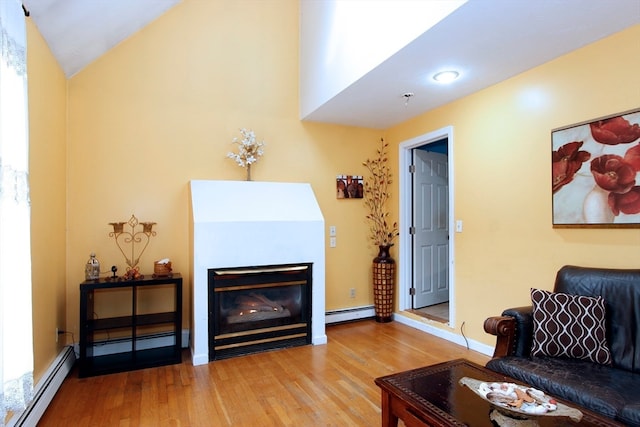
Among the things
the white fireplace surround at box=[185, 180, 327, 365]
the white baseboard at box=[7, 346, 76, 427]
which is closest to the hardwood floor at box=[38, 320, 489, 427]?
the white baseboard at box=[7, 346, 76, 427]

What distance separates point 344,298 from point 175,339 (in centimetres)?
200

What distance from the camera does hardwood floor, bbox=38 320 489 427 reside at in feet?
7.46

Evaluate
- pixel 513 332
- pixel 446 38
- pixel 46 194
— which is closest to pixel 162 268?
pixel 46 194

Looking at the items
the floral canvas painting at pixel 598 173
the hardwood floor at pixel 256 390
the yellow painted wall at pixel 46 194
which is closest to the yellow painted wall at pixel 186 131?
the yellow painted wall at pixel 46 194

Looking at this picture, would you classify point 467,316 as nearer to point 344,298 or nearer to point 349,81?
point 344,298

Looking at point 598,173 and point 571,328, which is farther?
point 598,173

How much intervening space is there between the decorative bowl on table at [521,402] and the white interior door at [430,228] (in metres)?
2.90

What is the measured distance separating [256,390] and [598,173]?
9.48ft

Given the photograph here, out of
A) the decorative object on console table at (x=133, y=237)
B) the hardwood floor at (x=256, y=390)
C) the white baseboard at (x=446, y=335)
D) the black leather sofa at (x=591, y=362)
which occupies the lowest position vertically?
the hardwood floor at (x=256, y=390)

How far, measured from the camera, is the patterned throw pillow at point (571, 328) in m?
2.11

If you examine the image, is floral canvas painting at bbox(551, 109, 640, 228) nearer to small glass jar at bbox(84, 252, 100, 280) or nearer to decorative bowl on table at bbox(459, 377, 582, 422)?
decorative bowl on table at bbox(459, 377, 582, 422)

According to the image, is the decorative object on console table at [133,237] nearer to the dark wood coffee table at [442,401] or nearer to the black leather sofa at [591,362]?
the dark wood coffee table at [442,401]

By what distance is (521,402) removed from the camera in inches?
56.6

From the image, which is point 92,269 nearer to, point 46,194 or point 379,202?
point 46,194
